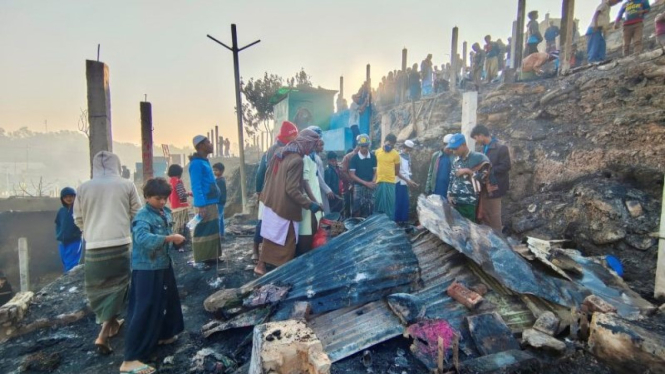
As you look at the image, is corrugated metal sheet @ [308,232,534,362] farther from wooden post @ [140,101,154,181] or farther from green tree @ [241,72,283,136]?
green tree @ [241,72,283,136]

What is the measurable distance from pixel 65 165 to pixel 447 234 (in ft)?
318

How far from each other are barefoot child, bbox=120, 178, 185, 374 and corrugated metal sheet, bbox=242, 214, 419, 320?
0.84 meters

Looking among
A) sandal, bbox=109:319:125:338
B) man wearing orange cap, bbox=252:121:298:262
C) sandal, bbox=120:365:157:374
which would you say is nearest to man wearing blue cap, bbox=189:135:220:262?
man wearing orange cap, bbox=252:121:298:262

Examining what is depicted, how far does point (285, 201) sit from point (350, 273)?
1.28 meters

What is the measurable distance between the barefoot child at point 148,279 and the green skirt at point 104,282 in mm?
418

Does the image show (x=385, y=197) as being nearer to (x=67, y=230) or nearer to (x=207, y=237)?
(x=207, y=237)

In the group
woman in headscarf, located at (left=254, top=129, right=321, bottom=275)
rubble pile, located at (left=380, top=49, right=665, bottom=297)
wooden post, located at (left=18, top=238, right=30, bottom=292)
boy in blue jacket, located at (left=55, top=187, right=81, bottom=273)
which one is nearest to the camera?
woman in headscarf, located at (left=254, top=129, right=321, bottom=275)

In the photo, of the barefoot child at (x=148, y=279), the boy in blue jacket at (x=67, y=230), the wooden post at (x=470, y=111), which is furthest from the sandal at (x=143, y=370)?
the wooden post at (x=470, y=111)

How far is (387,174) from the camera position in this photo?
5.80 meters

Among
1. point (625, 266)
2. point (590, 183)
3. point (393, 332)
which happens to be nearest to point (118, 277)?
point (393, 332)

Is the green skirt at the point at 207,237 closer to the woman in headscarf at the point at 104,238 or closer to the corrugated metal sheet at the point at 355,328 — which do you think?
the woman in headscarf at the point at 104,238

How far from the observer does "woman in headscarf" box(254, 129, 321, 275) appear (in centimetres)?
376

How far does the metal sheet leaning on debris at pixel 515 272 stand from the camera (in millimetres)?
2893

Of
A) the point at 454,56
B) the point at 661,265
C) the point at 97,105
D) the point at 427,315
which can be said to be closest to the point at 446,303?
the point at 427,315
